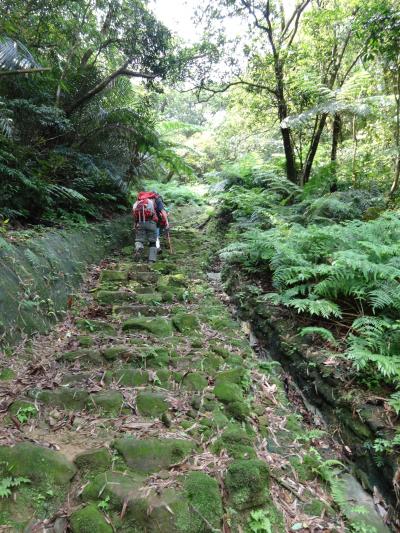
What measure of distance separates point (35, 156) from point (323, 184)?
5.55 m

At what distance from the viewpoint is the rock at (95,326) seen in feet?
13.2

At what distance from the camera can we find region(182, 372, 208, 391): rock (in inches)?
121

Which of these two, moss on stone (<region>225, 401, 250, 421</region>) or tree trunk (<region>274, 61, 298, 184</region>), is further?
tree trunk (<region>274, 61, 298, 184</region>)

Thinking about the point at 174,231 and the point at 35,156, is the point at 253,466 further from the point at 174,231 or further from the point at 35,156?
the point at 174,231

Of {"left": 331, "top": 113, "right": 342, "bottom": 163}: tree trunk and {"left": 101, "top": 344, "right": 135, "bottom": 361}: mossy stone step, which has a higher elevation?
{"left": 331, "top": 113, "right": 342, "bottom": 163}: tree trunk

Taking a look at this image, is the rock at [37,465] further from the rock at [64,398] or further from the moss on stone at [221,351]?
the moss on stone at [221,351]

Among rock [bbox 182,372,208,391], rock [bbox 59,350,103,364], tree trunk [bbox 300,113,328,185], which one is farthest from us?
tree trunk [bbox 300,113,328,185]

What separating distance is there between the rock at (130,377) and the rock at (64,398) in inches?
13.3

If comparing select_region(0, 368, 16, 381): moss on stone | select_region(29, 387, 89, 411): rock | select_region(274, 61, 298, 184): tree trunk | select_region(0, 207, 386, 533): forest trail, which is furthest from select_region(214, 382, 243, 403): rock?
select_region(274, 61, 298, 184): tree trunk

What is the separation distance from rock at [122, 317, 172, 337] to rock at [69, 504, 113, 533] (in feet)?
7.28

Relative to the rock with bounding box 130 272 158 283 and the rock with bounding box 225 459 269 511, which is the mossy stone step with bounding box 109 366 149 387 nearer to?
the rock with bounding box 225 459 269 511

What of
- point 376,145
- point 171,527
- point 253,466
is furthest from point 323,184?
point 171,527

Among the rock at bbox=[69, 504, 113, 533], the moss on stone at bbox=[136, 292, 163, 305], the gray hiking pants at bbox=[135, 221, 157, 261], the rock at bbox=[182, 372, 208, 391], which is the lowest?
the rock at bbox=[69, 504, 113, 533]

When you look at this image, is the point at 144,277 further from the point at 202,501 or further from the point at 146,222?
the point at 202,501
